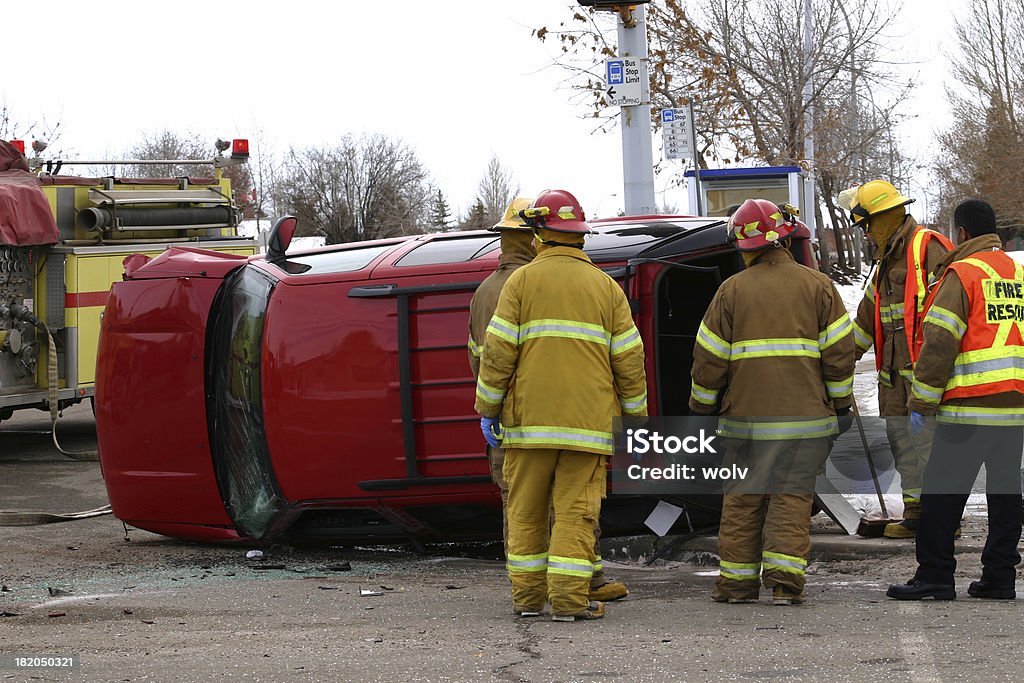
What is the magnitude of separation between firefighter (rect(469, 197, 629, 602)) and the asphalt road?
168mm

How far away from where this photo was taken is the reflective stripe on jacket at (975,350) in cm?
555

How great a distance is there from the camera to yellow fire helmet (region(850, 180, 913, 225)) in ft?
22.1

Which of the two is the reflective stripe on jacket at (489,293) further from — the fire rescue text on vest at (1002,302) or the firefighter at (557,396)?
the fire rescue text on vest at (1002,302)

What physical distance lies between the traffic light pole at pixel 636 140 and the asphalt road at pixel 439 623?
312 cm

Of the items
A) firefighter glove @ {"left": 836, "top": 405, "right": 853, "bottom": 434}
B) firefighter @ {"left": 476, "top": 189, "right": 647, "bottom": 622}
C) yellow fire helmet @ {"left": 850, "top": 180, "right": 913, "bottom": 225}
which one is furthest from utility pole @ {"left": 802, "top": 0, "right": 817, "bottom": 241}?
firefighter @ {"left": 476, "top": 189, "right": 647, "bottom": 622}

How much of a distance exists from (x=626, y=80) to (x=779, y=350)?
14.6ft

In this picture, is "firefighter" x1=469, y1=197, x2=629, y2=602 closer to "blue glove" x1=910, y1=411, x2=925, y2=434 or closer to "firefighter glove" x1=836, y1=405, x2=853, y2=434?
"firefighter glove" x1=836, y1=405, x2=853, y2=434

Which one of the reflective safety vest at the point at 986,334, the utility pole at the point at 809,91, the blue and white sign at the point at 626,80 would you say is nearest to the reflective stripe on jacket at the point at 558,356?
the reflective safety vest at the point at 986,334

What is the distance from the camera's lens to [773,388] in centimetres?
566

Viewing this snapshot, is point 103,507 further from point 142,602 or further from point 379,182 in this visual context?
point 379,182

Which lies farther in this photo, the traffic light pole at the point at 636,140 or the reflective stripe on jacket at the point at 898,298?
the traffic light pole at the point at 636,140

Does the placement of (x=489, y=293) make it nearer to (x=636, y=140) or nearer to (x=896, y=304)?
(x=896, y=304)

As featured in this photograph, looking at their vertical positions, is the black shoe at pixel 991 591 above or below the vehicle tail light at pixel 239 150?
below

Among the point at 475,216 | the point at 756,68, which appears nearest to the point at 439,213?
the point at 475,216
